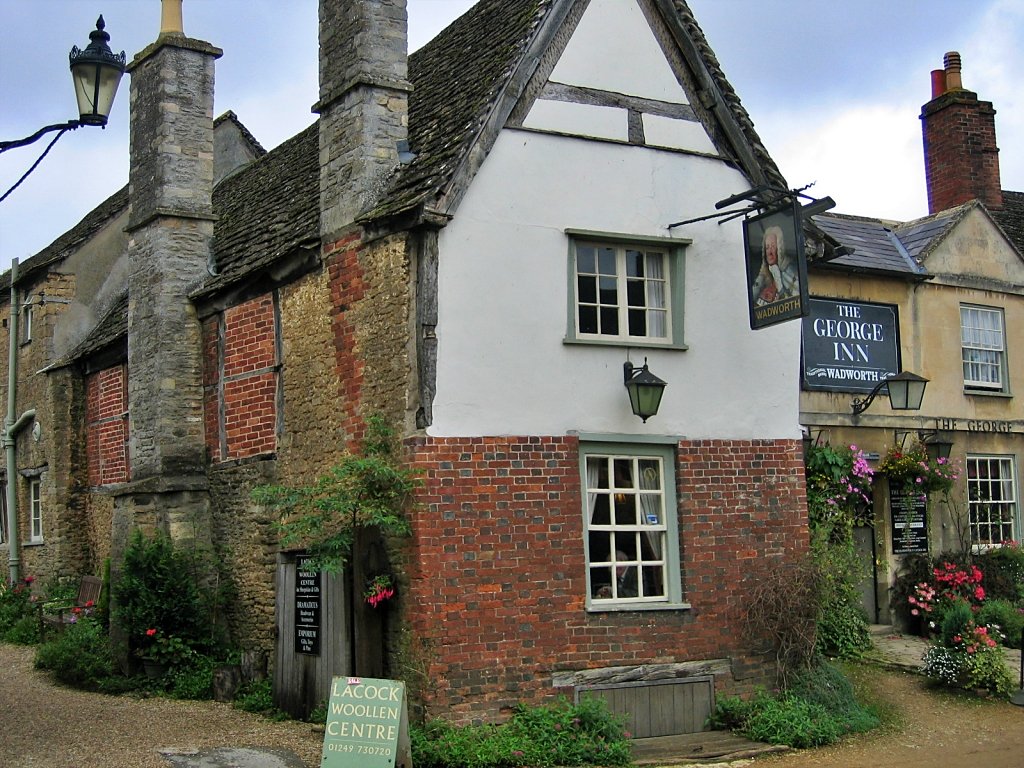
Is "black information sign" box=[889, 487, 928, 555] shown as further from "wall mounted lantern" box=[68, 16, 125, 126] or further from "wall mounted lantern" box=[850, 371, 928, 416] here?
"wall mounted lantern" box=[68, 16, 125, 126]

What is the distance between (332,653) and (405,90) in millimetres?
5805

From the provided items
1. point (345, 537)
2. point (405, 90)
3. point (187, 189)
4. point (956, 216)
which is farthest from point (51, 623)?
point (956, 216)

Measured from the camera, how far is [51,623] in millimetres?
17391

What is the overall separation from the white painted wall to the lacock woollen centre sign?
2.60 m

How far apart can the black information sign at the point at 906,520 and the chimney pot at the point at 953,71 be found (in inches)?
289

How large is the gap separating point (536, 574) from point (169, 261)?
6930 millimetres

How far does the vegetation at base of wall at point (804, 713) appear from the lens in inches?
452

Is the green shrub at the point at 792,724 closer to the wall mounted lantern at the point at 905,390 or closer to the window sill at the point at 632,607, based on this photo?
the window sill at the point at 632,607

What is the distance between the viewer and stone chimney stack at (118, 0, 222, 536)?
589 inches

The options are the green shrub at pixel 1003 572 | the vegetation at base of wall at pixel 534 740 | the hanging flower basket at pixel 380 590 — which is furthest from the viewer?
the green shrub at pixel 1003 572

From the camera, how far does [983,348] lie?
18156 millimetres

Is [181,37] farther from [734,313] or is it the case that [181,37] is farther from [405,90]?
[734,313]

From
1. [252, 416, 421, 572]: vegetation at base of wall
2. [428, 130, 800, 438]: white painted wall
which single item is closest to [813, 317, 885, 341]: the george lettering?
[428, 130, 800, 438]: white painted wall

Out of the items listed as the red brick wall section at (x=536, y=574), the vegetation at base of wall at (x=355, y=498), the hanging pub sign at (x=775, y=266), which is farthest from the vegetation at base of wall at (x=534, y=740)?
the hanging pub sign at (x=775, y=266)
